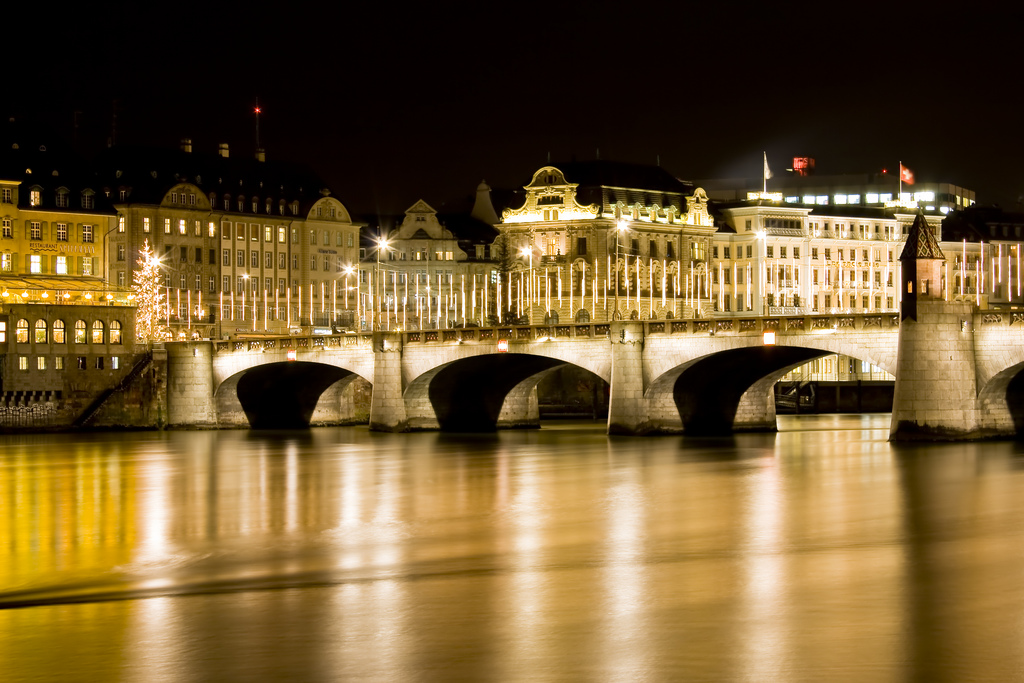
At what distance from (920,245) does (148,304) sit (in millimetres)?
57734

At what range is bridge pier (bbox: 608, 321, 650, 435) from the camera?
2906 inches

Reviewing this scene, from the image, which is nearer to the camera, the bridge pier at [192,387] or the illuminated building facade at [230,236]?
the bridge pier at [192,387]

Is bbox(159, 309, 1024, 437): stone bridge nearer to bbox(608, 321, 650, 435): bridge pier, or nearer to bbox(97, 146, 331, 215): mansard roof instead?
bbox(608, 321, 650, 435): bridge pier

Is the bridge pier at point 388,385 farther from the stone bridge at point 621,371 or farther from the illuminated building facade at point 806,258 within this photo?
the illuminated building facade at point 806,258

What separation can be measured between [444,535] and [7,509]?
15606 millimetres

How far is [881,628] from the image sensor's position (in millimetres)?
27016

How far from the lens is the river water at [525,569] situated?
25016 millimetres

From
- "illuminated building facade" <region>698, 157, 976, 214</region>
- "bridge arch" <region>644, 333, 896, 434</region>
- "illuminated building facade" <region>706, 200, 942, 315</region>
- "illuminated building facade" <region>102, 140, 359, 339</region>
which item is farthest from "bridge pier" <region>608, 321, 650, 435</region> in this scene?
"illuminated building facade" <region>698, 157, 976, 214</region>

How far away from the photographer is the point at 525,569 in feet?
113

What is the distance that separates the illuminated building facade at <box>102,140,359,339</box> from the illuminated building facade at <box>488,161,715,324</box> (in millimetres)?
14716

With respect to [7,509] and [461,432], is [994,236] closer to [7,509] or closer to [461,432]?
[461,432]

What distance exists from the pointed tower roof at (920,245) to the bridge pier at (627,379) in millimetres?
14239

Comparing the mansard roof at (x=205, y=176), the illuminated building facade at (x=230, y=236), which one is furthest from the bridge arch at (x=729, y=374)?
the mansard roof at (x=205, y=176)

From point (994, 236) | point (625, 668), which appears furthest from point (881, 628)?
point (994, 236)
